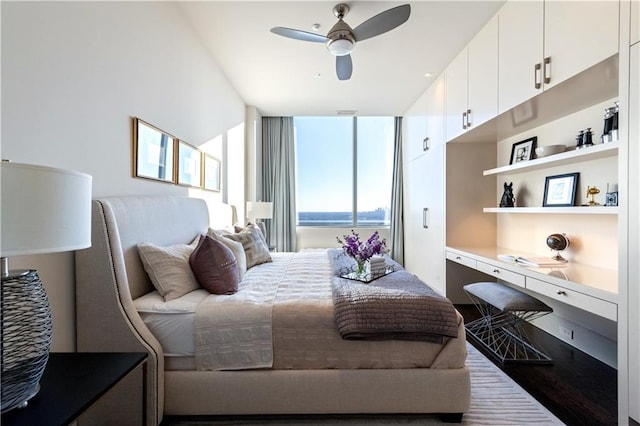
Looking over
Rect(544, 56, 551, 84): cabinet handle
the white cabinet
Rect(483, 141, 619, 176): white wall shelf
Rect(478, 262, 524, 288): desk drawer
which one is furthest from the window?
Rect(544, 56, 551, 84): cabinet handle

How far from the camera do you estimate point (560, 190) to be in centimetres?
243

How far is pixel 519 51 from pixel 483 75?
47cm

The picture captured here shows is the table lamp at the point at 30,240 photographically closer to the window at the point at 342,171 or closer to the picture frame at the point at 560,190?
the picture frame at the point at 560,190

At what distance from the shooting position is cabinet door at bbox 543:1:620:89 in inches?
60.7

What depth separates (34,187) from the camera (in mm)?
760

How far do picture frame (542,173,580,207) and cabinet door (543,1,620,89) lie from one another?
0.85 meters

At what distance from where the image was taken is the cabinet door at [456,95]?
3021 millimetres

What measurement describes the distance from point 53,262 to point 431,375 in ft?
6.30

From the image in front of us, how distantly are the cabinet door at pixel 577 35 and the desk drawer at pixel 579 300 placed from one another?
1257 millimetres

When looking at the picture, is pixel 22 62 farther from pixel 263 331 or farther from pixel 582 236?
pixel 582 236

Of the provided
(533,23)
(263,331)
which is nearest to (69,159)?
(263,331)

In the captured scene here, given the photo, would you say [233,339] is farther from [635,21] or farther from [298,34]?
[635,21]

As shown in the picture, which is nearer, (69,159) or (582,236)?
(69,159)

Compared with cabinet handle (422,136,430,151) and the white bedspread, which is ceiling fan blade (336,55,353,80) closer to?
cabinet handle (422,136,430,151)
